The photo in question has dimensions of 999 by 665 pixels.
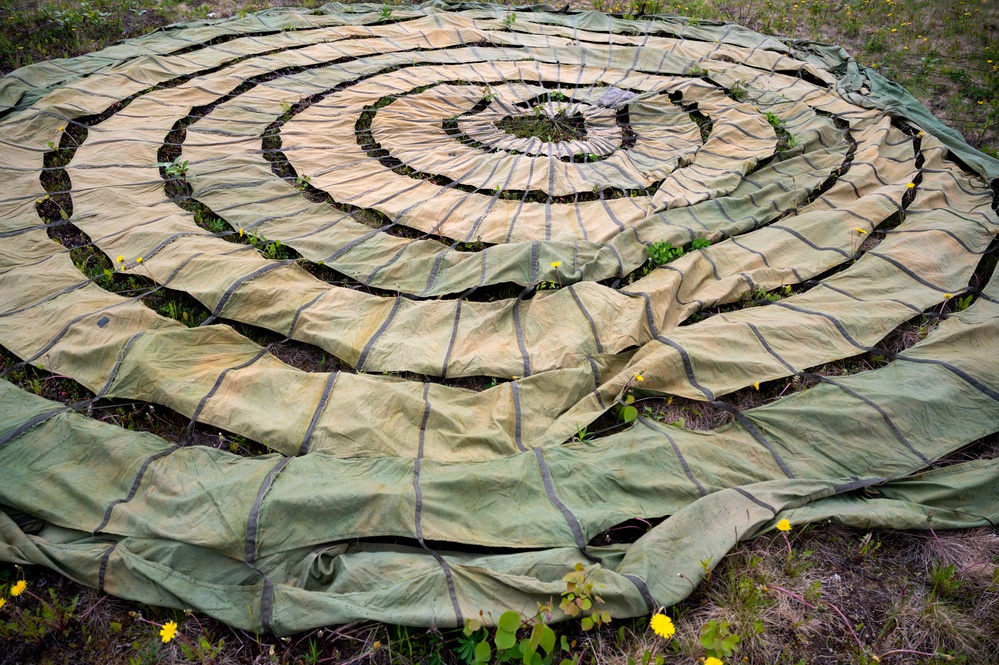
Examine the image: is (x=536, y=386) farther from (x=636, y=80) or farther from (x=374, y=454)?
(x=636, y=80)

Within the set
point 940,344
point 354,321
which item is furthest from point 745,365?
point 354,321

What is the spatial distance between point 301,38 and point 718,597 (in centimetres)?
904

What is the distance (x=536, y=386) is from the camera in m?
3.57

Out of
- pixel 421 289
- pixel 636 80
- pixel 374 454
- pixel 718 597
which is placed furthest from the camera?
pixel 636 80

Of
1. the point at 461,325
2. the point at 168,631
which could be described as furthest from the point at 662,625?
the point at 461,325

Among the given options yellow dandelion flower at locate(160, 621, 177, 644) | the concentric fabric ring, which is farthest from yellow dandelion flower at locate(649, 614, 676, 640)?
yellow dandelion flower at locate(160, 621, 177, 644)

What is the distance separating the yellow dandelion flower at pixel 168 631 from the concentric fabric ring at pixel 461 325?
0.36ft

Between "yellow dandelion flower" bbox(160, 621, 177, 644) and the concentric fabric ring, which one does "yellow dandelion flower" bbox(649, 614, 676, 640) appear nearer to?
the concentric fabric ring

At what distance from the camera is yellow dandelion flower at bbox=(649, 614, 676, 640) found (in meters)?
2.33

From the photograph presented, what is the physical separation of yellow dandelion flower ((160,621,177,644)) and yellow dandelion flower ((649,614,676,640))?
1983 mm

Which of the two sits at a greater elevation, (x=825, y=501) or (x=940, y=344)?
(x=940, y=344)

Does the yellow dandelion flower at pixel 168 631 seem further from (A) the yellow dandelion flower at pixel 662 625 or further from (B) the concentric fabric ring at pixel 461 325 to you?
(A) the yellow dandelion flower at pixel 662 625

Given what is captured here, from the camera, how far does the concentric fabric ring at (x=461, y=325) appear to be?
106 inches

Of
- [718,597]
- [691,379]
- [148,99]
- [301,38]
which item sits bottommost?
[718,597]
